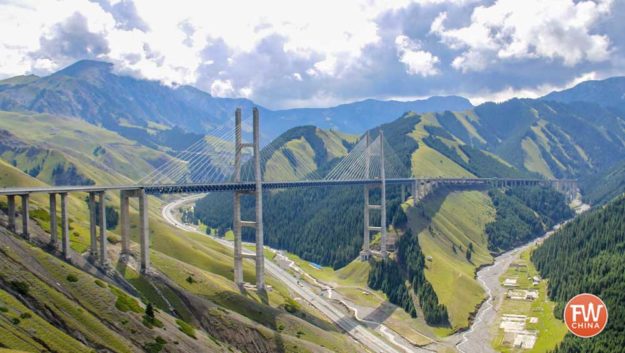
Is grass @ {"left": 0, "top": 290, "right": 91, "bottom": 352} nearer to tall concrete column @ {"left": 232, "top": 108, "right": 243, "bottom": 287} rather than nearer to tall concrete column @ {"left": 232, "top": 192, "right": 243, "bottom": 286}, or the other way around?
tall concrete column @ {"left": 232, "top": 192, "right": 243, "bottom": 286}

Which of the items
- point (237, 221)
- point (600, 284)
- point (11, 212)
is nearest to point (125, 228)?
point (11, 212)

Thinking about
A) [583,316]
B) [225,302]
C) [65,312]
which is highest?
[65,312]

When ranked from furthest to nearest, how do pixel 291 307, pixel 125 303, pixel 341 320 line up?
pixel 341 320 → pixel 291 307 → pixel 125 303

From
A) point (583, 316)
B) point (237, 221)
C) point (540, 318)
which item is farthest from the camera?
point (540, 318)

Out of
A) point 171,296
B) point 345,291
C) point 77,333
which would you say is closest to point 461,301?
point 345,291

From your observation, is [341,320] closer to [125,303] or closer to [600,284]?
[125,303]

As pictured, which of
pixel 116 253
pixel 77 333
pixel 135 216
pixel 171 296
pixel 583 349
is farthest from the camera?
pixel 135 216

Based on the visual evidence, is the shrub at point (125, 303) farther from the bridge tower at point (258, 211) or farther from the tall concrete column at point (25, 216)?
the bridge tower at point (258, 211)

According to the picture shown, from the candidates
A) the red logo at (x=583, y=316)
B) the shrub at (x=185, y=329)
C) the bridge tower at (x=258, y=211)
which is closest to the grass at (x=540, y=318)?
the red logo at (x=583, y=316)

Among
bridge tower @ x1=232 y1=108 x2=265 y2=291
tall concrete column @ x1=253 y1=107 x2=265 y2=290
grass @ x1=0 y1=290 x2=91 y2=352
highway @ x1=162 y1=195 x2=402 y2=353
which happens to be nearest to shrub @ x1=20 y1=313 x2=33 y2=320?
grass @ x1=0 y1=290 x2=91 y2=352

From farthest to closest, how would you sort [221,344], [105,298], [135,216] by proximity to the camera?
[135,216] < [221,344] < [105,298]

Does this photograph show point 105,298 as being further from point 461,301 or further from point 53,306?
point 461,301
